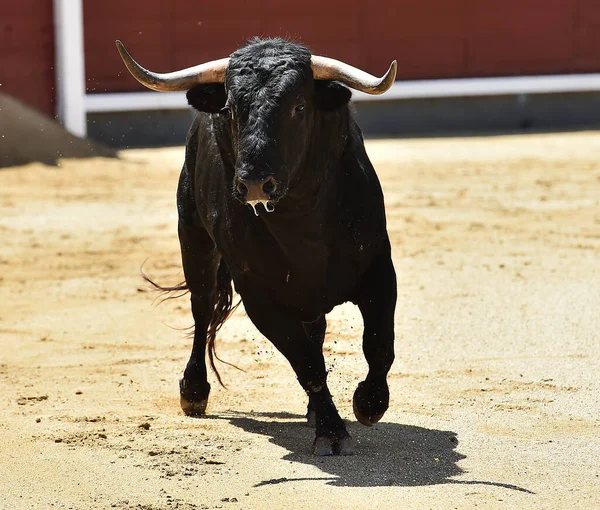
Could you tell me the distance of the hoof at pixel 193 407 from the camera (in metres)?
4.06

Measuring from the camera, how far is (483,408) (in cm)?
383

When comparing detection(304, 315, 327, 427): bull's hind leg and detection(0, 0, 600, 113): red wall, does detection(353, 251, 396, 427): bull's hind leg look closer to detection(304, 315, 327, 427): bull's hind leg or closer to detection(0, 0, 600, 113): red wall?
detection(304, 315, 327, 427): bull's hind leg

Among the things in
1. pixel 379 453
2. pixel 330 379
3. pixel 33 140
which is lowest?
pixel 33 140

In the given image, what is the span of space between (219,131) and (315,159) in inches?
13.2

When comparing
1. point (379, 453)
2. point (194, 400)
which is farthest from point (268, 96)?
point (194, 400)

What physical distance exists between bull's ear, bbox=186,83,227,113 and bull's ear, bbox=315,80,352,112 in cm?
28

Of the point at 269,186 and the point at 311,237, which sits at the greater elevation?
the point at 269,186

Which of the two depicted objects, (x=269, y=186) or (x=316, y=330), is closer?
(x=269, y=186)

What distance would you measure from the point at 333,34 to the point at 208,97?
921cm

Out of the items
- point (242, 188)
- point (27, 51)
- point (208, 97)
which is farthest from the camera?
point (27, 51)

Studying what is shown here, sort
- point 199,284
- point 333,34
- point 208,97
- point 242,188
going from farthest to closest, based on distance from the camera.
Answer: point 333,34 → point 199,284 → point 208,97 → point 242,188

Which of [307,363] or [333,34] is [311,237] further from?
[333,34]

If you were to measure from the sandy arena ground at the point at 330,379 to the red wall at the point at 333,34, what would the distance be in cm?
346

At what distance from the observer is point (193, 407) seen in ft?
13.3
